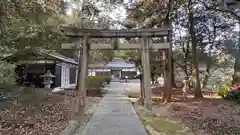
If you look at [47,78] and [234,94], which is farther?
[47,78]

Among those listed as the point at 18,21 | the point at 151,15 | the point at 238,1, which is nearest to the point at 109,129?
the point at 238,1

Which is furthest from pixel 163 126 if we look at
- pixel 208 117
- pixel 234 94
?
pixel 234 94

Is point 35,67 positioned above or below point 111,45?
below

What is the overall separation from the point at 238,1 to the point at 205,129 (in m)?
7.20

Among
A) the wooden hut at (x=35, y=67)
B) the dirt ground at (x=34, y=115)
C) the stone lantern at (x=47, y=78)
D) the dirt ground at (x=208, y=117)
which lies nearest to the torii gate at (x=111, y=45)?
the dirt ground at (x=34, y=115)

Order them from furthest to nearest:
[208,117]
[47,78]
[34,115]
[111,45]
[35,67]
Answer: [35,67] < [47,78] < [111,45] < [34,115] < [208,117]

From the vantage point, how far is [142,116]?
1202cm

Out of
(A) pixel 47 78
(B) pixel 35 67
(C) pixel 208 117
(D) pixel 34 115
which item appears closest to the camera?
(C) pixel 208 117

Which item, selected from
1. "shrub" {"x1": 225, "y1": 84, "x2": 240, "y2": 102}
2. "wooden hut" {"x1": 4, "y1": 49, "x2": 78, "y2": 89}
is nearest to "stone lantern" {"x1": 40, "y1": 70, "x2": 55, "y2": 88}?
"wooden hut" {"x1": 4, "y1": 49, "x2": 78, "y2": 89}

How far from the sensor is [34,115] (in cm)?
1305

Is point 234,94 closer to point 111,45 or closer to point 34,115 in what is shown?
point 111,45

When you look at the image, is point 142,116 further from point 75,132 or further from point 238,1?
point 238,1

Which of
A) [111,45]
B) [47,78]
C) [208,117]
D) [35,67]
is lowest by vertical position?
[208,117]

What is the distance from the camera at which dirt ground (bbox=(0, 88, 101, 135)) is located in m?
10.3
